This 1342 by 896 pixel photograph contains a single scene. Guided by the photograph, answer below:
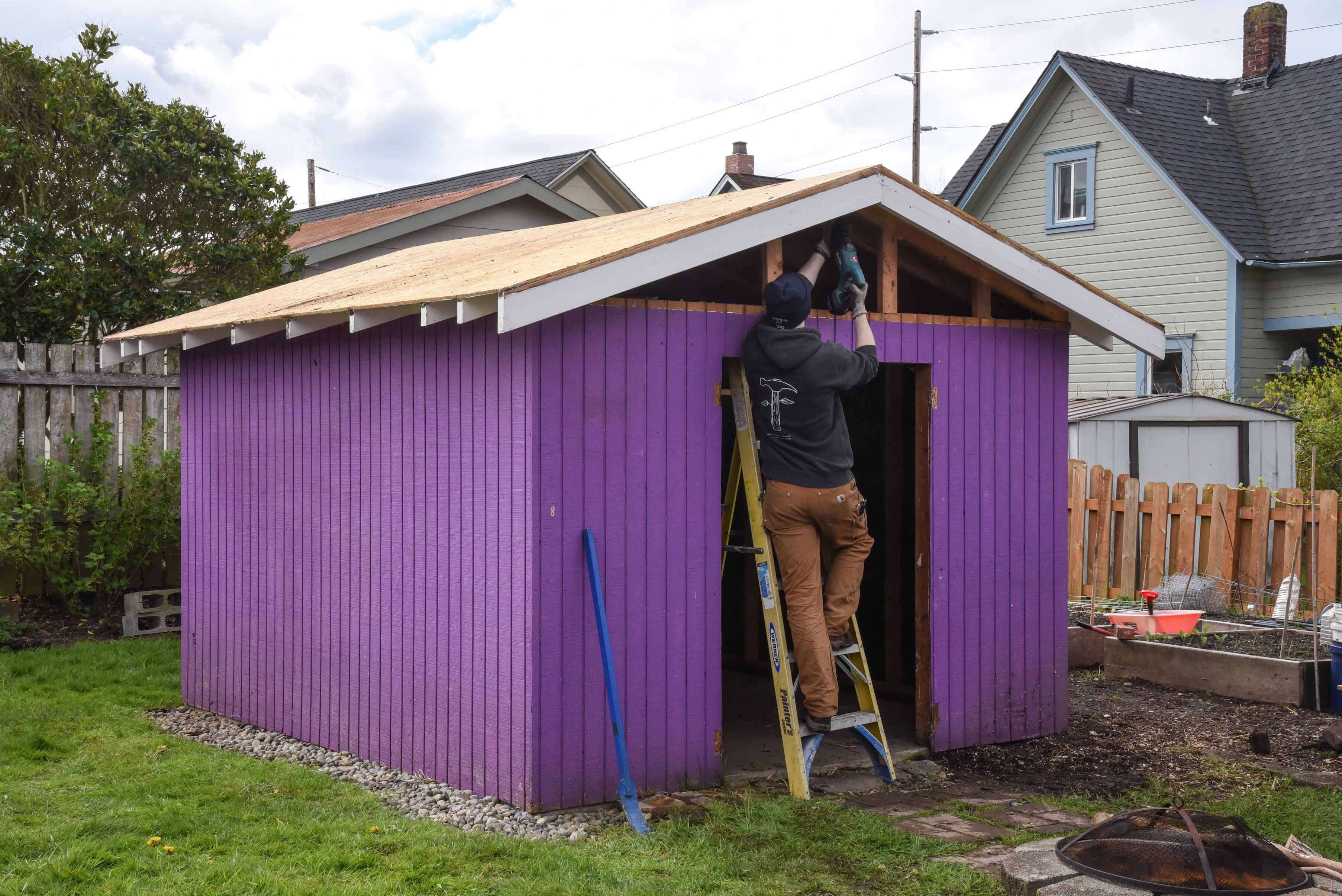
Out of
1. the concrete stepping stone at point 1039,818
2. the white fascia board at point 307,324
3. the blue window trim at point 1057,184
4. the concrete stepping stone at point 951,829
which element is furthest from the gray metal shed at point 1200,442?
the white fascia board at point 307,324

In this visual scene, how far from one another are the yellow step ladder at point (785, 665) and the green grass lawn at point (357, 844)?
359 millimetres

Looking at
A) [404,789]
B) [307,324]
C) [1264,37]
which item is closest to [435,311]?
[307,324]

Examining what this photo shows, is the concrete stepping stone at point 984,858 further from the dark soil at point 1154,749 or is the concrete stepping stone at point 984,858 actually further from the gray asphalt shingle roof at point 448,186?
the gray asphalt shingle roof at point 448,186

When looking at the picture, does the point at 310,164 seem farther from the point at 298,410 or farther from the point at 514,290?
the point at 514,290

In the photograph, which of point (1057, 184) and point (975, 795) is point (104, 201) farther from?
point (1057, 184)

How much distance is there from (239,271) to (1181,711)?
8.96 metres

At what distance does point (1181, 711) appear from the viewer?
8125 millimetres

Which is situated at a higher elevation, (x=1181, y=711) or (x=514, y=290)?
(x=514, y=290)

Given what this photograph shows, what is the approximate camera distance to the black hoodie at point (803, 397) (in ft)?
19.8

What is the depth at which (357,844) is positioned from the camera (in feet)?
16.6

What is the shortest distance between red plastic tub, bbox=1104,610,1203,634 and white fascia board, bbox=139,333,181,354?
22.8 feet

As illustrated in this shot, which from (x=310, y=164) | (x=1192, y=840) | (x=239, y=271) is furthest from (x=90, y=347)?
(x=310, y=164)

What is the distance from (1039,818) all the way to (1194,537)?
6.71m

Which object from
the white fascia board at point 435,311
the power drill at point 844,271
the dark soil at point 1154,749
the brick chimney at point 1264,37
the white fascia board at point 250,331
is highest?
the brick chimney at point 1264,37
